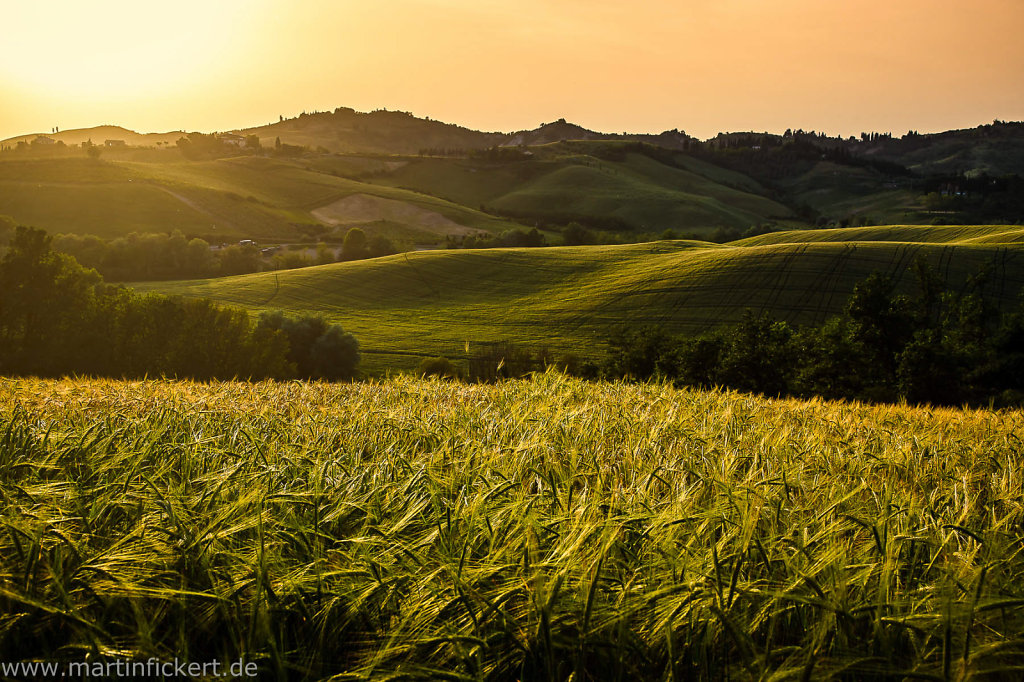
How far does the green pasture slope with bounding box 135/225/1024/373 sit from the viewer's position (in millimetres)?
62031

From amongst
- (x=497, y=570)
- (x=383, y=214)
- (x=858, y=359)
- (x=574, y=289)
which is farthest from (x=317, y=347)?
(x=383, y=214)

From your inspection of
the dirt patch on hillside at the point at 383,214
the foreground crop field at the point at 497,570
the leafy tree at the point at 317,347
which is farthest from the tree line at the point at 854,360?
the dirt patch on hillside at the point at 383,214

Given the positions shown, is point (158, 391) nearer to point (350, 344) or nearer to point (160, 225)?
point (350, 344)

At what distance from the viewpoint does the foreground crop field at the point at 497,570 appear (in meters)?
1.96

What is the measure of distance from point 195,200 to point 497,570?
6186 inches

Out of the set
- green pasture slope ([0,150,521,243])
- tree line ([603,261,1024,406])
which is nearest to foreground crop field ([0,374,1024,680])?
tree line ([603,261,1024,406])

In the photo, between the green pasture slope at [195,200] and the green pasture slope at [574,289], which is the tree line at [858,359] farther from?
the green pasture slope at [195,200]

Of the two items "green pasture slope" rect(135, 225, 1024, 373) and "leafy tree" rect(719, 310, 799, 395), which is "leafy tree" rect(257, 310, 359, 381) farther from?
"leafy tree" rect(719, 310, 799, 395)

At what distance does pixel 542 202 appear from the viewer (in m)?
186

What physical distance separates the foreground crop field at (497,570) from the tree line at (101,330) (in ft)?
84.0

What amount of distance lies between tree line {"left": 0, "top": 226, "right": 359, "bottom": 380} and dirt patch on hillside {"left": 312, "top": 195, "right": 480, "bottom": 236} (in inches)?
4110

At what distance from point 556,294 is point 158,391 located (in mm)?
68723

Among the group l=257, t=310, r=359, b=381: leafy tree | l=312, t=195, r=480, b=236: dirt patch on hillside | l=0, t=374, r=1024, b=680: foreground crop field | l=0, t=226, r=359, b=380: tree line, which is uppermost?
l=312, t=195, r=480, b=236: dirt patch on hillside

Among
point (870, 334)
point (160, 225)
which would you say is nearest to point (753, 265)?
point (870, 334)
